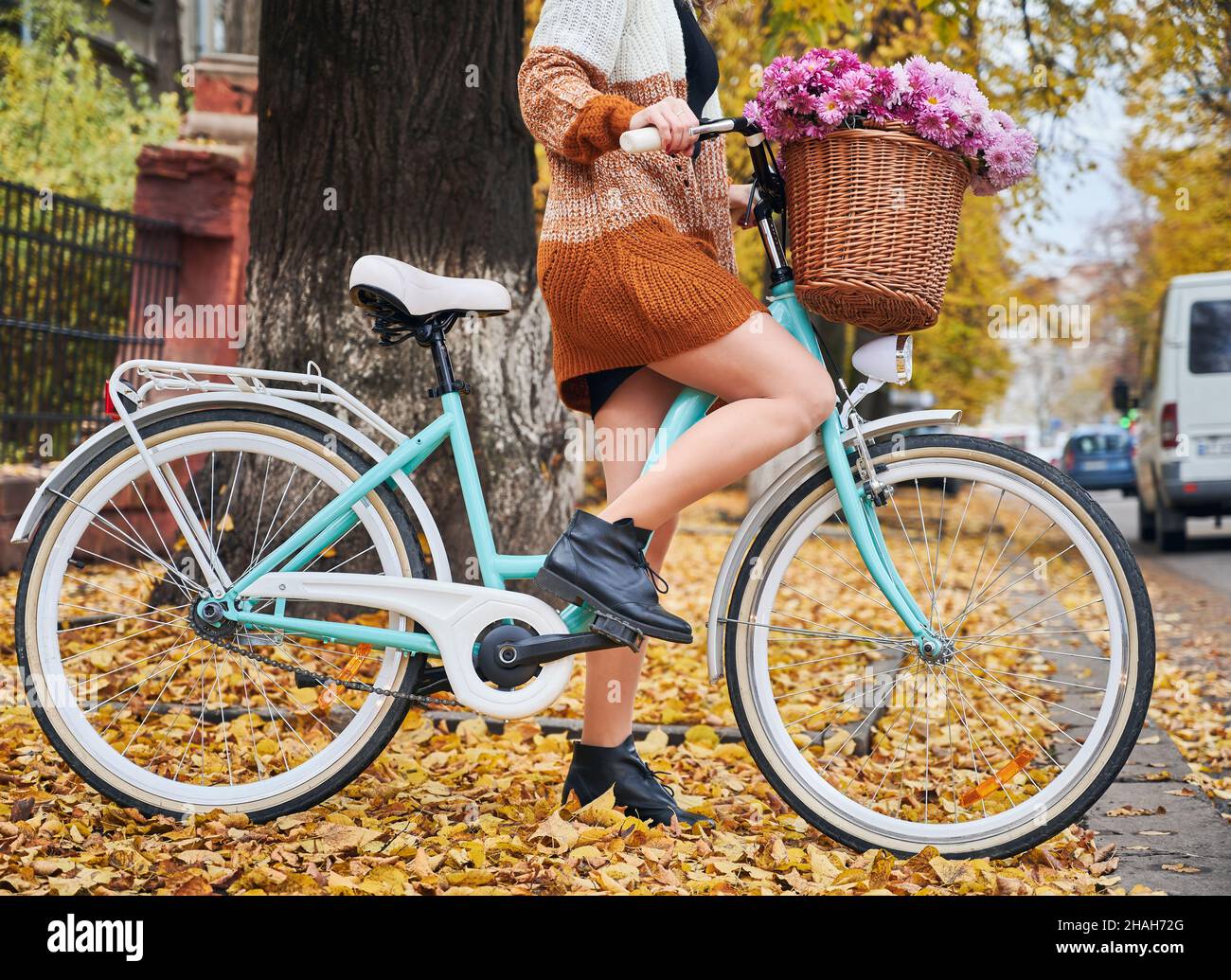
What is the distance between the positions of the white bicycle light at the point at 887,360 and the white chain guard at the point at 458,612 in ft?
2.72

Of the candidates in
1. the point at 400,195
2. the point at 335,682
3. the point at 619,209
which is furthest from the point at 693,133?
the point at 400,195

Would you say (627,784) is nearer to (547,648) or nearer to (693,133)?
(547,648)

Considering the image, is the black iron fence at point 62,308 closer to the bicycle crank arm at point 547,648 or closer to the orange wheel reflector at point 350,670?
the orange wheel reflector at point 350,670

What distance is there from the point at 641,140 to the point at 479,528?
0.96 m

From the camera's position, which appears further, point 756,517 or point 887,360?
point 756,517

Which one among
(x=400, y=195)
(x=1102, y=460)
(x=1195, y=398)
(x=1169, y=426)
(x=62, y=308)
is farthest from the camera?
(x=1102, y=460)

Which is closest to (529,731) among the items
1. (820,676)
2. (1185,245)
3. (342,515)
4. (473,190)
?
(342,515)

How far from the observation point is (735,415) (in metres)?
2.62

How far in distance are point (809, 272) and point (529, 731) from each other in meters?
1.82

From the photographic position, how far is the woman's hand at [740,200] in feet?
9.33

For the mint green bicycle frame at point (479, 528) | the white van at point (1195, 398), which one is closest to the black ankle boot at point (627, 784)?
the mint green bicycle frame at point (479, 528)

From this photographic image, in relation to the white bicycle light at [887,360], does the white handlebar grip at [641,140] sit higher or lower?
higher

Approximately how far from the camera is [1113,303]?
124 ft
